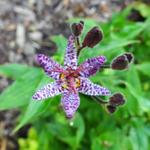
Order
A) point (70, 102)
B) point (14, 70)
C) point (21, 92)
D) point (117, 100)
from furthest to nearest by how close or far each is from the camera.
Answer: point (14, 70)
point (21, 92)
point (117, 100)
point (70, 102)

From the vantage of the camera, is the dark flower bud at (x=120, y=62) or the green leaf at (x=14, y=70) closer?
the dark flower bud at (x=120, y=62)

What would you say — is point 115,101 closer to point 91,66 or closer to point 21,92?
point 91,66

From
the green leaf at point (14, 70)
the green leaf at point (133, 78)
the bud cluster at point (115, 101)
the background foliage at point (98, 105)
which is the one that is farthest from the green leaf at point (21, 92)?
the green leaf at point (133, 78)

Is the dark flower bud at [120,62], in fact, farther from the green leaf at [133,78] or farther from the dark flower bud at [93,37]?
the green leaf at [133,78]

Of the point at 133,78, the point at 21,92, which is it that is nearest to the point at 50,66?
the point at 21,92

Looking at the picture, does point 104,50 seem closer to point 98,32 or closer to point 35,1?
point 98,32
